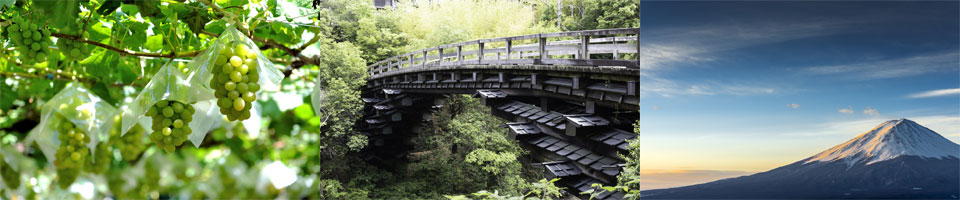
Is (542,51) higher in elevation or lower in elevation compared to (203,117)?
higher

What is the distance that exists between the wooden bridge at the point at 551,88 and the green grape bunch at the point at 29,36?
968 mm

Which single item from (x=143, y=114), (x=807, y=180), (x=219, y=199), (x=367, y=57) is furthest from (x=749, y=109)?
(x=219, y=199)

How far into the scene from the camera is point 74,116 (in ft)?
5.90

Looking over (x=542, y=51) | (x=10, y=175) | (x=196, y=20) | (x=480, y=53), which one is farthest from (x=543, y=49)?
(x=10, y=175)

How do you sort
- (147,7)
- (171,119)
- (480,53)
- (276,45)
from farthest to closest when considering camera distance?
(480,53) < (276,45) < (147,7) < (171,119)

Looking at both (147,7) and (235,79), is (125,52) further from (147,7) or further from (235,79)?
(235,79)

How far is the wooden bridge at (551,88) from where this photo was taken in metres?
1.77

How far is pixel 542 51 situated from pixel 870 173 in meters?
1.20

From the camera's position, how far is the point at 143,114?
1153 millimetres

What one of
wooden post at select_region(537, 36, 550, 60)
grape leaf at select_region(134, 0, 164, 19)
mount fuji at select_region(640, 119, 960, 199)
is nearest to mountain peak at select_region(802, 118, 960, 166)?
mount fuji at select_region(640, 119, 960, 199)

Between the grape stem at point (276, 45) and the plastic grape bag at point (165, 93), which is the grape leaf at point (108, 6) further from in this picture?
the plastic grape bag at point (165, 93)

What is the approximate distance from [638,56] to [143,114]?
125cm

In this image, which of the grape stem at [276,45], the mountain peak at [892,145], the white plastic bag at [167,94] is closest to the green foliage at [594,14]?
the grape stem at [276,45]

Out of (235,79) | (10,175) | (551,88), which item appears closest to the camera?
(235,79)
